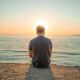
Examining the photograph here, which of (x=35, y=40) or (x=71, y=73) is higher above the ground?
(x=35, y=40)

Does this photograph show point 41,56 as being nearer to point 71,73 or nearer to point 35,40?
point 35,40

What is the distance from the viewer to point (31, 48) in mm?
8281

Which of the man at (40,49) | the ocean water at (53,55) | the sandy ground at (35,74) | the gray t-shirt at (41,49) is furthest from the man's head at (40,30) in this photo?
the ocean water at (53,55)

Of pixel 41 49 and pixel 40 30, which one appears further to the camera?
pixel 41 49

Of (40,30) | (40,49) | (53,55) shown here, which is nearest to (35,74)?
(40,49)

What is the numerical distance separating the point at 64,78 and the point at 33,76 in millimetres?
858

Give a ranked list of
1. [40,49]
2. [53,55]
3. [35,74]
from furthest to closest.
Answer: [53,55], [40,49], [35,74]

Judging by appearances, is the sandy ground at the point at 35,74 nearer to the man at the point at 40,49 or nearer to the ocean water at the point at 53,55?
the man at the point at 40,49

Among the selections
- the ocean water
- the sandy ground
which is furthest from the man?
the ocean water

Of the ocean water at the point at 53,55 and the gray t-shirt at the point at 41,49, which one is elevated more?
the gray t-shirt at the point at 41,49

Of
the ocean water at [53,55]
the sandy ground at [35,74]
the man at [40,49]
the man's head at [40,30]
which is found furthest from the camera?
the ocean water at [53,55]

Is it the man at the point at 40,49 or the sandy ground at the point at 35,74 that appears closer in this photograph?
the sandy ground at the point at 35,74

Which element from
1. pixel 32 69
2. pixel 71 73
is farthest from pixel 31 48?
pixel 71 73

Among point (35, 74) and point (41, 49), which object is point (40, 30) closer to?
point (41, 49)
